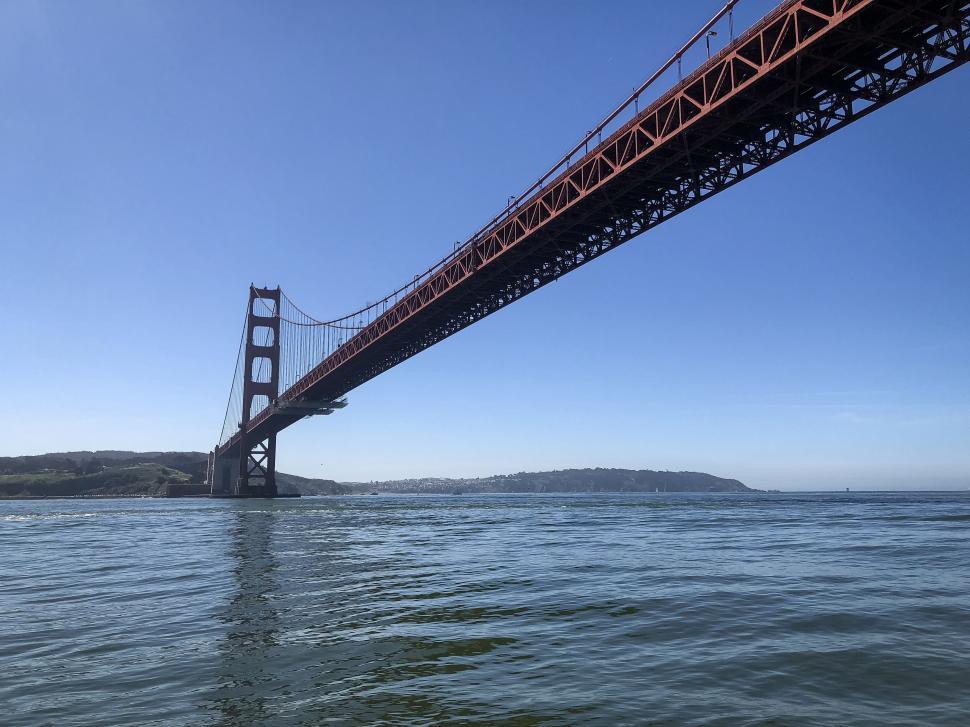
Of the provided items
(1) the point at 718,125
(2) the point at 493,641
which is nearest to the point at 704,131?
(1) the point at 718,125

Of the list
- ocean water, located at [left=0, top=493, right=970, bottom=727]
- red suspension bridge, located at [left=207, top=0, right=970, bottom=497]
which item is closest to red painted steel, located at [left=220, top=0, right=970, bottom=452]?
red suspension bridge, located at [left=207, top=0, right=970, bottom=497]

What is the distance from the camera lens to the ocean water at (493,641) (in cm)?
560

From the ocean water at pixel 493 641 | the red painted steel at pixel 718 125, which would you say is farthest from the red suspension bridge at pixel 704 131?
the ocean water at pixel 493 641

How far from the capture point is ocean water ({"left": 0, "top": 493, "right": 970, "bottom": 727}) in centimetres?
560

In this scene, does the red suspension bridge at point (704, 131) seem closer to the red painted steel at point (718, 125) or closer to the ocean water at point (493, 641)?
the red painted steel at point (718, 125)

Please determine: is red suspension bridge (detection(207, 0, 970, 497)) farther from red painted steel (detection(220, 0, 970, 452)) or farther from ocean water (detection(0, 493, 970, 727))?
ocean water (detection(0, 493, 970, 727))

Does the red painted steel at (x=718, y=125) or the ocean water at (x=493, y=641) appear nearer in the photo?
the ocean water at (x=493, y=641)

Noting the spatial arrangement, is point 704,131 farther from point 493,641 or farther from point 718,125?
point 493,641

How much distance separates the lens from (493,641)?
7887 mm

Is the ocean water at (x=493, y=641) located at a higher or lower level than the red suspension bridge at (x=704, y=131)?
lower

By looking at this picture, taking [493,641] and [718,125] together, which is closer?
[493,641]

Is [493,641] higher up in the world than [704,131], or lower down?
lower down

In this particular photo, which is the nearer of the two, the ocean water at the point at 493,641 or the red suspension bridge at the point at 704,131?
the ocean water at the point at 493,641

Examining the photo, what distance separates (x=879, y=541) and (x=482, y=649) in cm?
1832
